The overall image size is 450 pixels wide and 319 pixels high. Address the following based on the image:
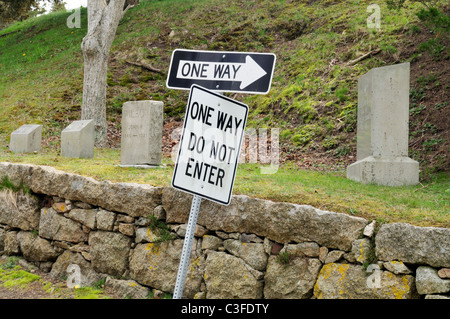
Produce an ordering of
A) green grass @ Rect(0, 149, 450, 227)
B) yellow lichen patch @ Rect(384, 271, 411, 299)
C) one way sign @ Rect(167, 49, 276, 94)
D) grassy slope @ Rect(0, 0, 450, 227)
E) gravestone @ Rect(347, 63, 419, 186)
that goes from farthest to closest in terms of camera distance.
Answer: gravestone @ Rect(347, 63, 419, 186) → grassy slope @ Rect(0, 0, 450, 227) → green grass @ Rect(0, 149, 450, 227) → yellow lichen patch @ Rect(384, 271, 411, 299) → one way sign @ Rect(167, 49, 276, 94)

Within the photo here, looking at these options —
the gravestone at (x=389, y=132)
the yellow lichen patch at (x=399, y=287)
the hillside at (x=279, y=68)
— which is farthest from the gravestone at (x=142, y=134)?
the yellow lichen patch at (x=399, y=287)

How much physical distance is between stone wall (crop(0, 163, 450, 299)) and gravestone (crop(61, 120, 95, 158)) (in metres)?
2.13

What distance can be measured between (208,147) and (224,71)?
0.73m

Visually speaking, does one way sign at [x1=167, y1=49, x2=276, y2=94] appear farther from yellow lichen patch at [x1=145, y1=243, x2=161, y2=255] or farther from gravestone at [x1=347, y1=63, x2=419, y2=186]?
gravestone at [x1=347, y1=63, x2=419, y2=186]

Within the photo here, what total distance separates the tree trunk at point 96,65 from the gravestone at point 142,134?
4263mm

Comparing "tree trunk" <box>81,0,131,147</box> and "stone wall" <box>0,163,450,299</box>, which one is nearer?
"stone wall" <box>0,163,450,299</box>

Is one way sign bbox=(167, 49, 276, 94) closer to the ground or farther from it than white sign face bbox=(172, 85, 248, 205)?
Answer: farther from it

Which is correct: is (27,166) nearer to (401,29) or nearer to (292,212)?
(292,212)

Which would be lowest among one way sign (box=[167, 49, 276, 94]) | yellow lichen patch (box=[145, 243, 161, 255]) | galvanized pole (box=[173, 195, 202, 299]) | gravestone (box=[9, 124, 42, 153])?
yellow lichen patch (box=[145, 243, 161, 255])

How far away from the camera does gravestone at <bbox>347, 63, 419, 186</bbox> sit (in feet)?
22.2

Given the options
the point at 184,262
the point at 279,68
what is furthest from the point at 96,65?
the point at 184,262

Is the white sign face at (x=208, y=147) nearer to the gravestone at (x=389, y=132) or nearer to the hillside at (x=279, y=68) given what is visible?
the gravestone at (x=389, y=132)

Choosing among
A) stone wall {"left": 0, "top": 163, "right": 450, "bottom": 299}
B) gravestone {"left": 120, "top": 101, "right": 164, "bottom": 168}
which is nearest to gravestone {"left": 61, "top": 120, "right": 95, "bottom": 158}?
gravestone {"left": 120, "top": 101, "right": 164, "bottom": 168}
